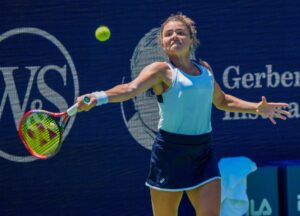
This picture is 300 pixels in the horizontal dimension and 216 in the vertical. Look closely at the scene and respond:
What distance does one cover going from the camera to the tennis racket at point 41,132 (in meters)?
4.21

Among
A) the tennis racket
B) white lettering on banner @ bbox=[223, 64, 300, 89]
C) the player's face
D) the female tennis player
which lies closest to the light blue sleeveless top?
the female tennis player

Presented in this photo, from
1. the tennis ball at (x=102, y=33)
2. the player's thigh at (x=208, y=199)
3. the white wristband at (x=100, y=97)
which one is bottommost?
the player's thigh at (x=208, y=199)

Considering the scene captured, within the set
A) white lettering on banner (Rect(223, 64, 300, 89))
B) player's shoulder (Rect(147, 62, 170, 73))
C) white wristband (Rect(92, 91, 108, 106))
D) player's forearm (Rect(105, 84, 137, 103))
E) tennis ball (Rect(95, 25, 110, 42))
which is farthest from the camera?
white lettering on banner (Rect(223, 64, 300, 89))

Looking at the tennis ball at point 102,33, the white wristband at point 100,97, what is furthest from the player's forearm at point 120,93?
the tennis ball at point 102,33

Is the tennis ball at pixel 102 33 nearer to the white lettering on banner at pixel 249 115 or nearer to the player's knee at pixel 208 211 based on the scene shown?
the white lettering on banner at pixel 249 115

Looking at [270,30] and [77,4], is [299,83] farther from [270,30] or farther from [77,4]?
[77,4]

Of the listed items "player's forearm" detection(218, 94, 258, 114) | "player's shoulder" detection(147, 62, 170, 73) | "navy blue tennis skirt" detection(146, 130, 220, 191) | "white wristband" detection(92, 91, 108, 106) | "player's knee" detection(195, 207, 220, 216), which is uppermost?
"player's shoulder" detection(147, 62, 170, 73)

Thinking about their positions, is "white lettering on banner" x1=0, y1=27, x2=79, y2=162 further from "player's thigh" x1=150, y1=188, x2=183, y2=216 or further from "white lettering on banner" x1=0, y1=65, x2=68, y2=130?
"player's thigh" x1=150, y1=188, x2=183, y2=216

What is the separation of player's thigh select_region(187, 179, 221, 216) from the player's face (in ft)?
2.49

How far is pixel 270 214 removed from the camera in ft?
18.4

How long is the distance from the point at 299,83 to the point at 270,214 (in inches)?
39.4

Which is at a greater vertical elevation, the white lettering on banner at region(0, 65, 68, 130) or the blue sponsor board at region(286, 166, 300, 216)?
the white lettering on banner at region(0, 65, 68, 130)

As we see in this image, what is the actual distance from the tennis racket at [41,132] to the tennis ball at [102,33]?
1.28 m

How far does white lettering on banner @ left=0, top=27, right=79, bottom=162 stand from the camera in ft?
18.1
